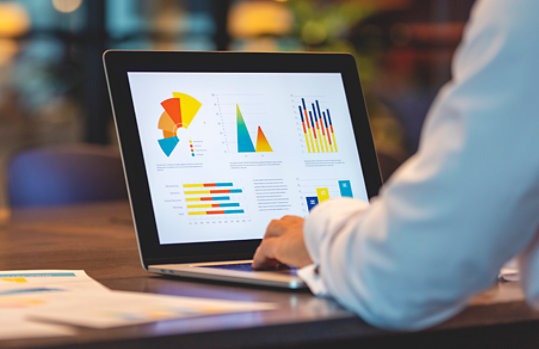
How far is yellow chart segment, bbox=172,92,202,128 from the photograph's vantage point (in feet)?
4.02

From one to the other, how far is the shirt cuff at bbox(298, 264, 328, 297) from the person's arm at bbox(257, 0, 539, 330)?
0.52 ft

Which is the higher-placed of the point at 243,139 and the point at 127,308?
the point at 243,139

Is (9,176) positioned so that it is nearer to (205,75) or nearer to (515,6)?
(205,75)

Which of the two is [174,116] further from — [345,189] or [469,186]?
[469,186]

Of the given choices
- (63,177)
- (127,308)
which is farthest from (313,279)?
(63,177)

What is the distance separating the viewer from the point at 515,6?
70cm

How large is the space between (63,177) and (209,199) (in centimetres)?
185

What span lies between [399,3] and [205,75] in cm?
510

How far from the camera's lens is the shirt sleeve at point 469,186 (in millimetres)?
698

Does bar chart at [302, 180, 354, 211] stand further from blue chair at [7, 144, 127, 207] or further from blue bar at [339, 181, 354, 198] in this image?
blue chair at [7, 144, 127, 207]

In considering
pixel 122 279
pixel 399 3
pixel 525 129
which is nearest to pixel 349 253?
pixel 525 129

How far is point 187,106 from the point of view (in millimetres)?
1232

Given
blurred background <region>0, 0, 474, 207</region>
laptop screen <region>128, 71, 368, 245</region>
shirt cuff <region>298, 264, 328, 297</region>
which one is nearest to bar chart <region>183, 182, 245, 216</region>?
laptop screen <region>128, 71, 368, 245</region>

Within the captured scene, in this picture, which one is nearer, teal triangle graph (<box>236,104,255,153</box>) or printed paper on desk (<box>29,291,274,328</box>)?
printed paper on desk (<box>29,291,274,328</box>)
